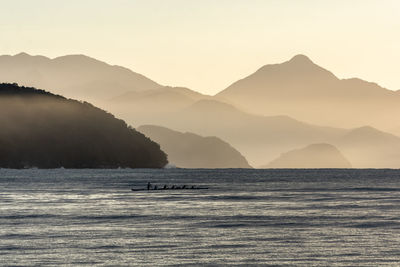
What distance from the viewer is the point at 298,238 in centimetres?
8975

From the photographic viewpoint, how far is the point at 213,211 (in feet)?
433

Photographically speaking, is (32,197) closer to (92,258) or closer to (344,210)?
(344,210)

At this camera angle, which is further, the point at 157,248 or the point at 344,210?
the point at 344,210

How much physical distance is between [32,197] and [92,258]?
343 feet

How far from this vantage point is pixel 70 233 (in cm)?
9600

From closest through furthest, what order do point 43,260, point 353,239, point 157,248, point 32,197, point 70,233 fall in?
point 43,260 < point 157,248 < point 353,239 < point 70,233 < point 32,197

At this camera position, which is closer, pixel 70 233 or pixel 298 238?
pixel 298 238

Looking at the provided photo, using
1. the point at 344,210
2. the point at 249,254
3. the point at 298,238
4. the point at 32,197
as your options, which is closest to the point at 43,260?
the point at 249,254

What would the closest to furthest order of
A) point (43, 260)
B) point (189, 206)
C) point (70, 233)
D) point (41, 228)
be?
1. point (43, 260)
2. point (70, 233)
3. point (41, 228)
4. point (189, 206)

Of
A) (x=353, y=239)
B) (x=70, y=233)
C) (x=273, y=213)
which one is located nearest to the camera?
(x=353, y=239)

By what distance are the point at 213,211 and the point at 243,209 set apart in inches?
243

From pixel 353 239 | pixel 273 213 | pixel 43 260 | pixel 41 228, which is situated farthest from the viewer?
pixel 273 213

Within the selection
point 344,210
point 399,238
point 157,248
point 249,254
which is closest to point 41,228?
point 157,248

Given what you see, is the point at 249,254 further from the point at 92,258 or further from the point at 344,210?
the point at 344,210
